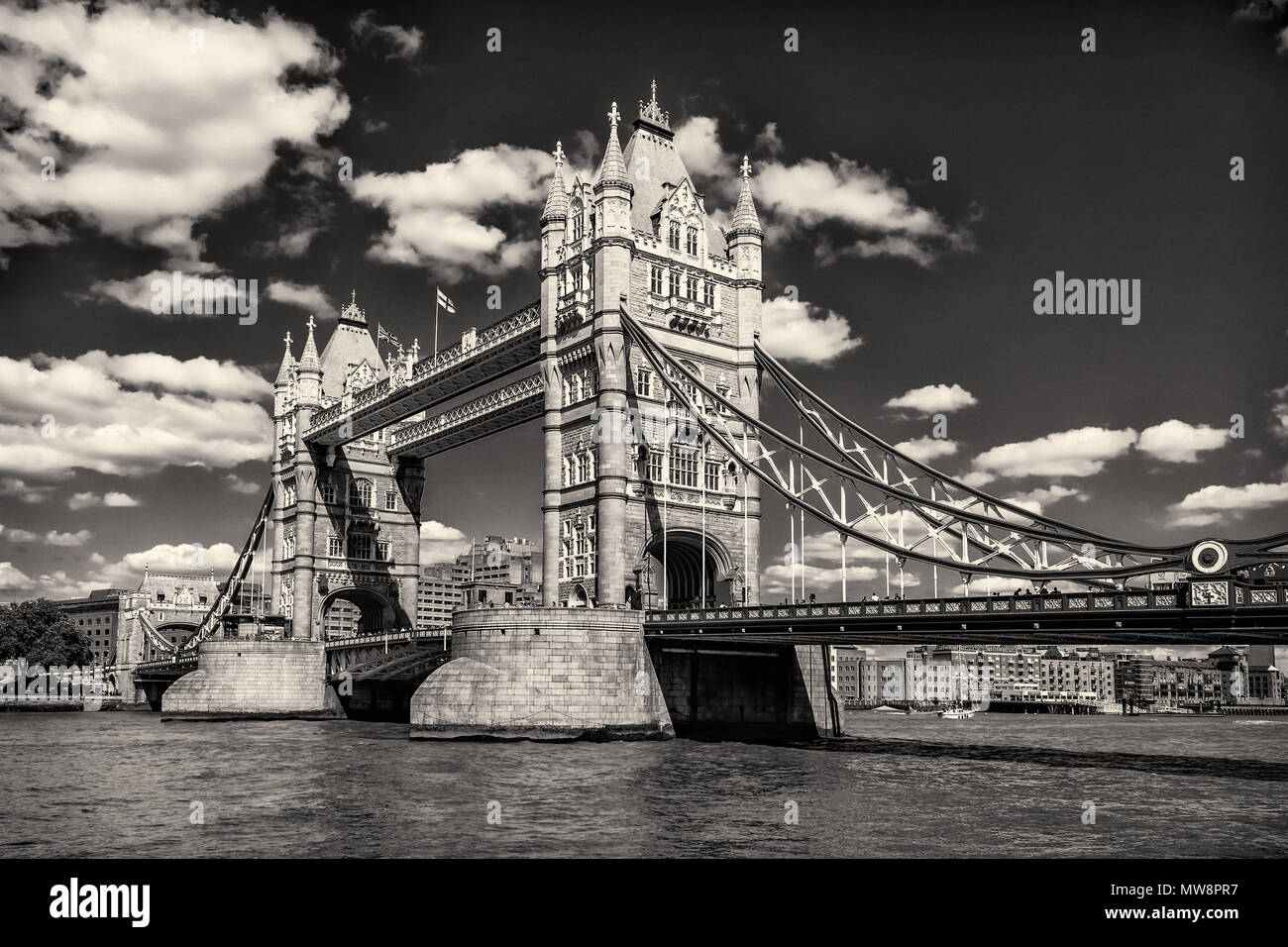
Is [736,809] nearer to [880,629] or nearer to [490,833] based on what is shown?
[490,833]

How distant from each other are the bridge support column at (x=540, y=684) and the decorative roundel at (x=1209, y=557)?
2545 centimetres

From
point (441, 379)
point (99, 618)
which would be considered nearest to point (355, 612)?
point (441, 379)

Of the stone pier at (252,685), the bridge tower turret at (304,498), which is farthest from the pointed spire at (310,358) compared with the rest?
the stone pier at (252,685)

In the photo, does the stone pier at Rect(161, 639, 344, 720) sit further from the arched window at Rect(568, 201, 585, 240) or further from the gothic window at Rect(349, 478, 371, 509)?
the arched window at Rect(568, 201, 585, 240)

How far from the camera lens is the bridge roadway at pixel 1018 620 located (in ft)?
117

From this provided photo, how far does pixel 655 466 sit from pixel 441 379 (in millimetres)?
22318

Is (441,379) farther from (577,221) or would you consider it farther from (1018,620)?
(1018,620)

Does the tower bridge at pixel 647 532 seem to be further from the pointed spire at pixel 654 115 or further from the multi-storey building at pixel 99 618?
the multi-storey building at pixel 99 618

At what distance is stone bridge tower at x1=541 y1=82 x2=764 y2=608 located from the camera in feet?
201
